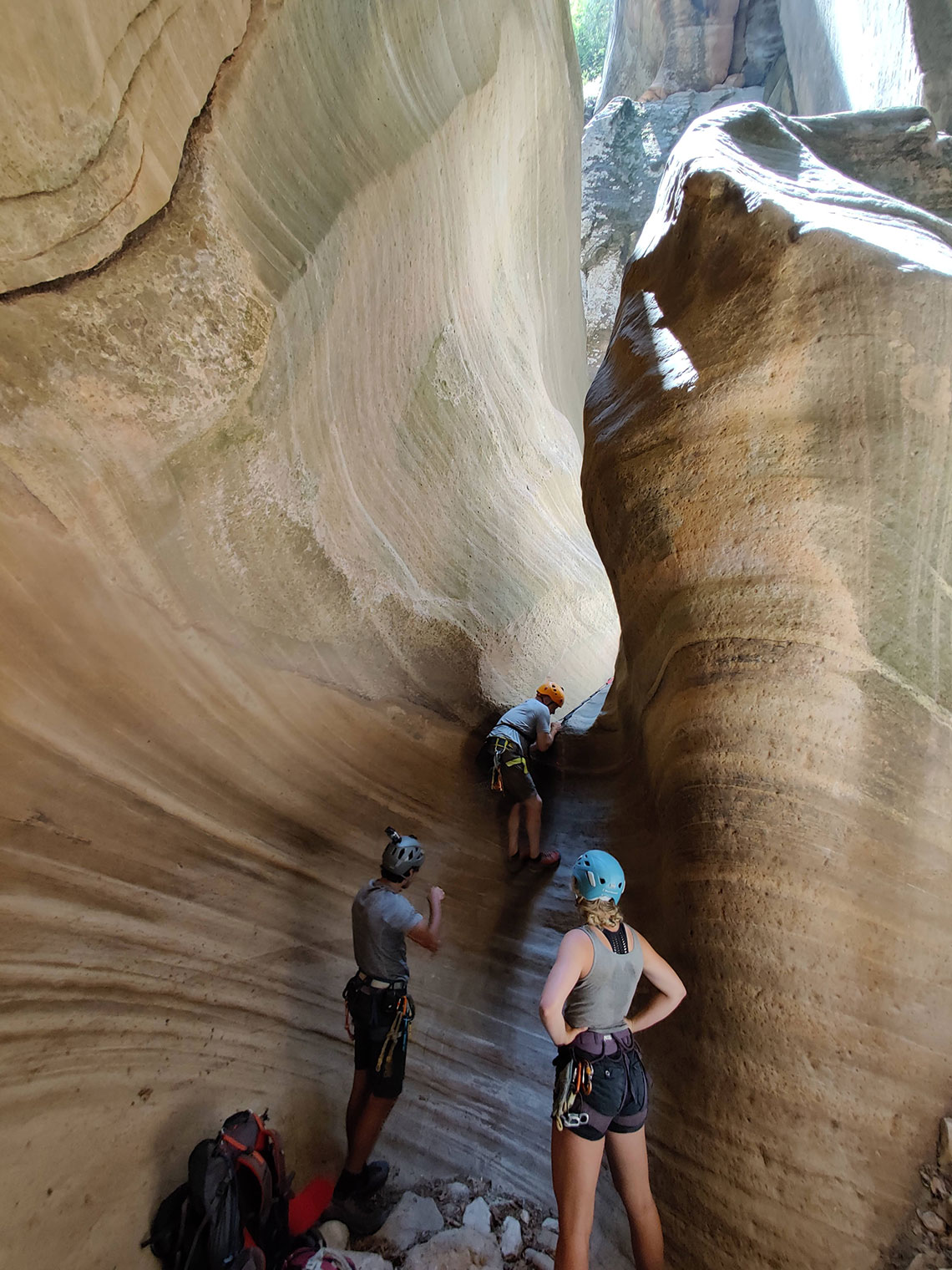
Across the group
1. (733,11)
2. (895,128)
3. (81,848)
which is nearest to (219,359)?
(81,848)

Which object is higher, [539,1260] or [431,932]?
[431,932]

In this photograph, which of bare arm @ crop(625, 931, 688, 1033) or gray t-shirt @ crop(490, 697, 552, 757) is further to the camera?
gray t-shirt @ crop(490, 697, 552, 757)

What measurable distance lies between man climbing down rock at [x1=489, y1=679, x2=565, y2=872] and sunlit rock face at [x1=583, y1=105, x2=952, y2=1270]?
0.85 meters

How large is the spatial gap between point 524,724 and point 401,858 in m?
1.57

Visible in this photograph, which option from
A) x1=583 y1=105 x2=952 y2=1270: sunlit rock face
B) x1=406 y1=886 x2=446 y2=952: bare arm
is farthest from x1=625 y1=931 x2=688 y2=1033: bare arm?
x1=406 y1=886 x2=446 y2=952: bare arm

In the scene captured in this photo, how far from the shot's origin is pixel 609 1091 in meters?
2.03

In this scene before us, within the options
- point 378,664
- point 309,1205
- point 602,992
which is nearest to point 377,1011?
point 309,1205

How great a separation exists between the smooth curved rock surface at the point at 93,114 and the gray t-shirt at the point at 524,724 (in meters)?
2.78

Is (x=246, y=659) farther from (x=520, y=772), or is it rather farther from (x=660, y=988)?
(x=660, y=988)

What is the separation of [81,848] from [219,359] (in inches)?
78.9

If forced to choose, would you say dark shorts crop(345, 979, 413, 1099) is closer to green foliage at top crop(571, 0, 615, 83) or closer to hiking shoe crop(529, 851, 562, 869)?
hiking shoe crop(529, 851, 562, 869)

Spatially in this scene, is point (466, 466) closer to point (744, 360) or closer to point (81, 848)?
point (744, 360)

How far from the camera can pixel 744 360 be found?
9.02 ft

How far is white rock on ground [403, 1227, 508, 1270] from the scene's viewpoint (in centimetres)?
235
